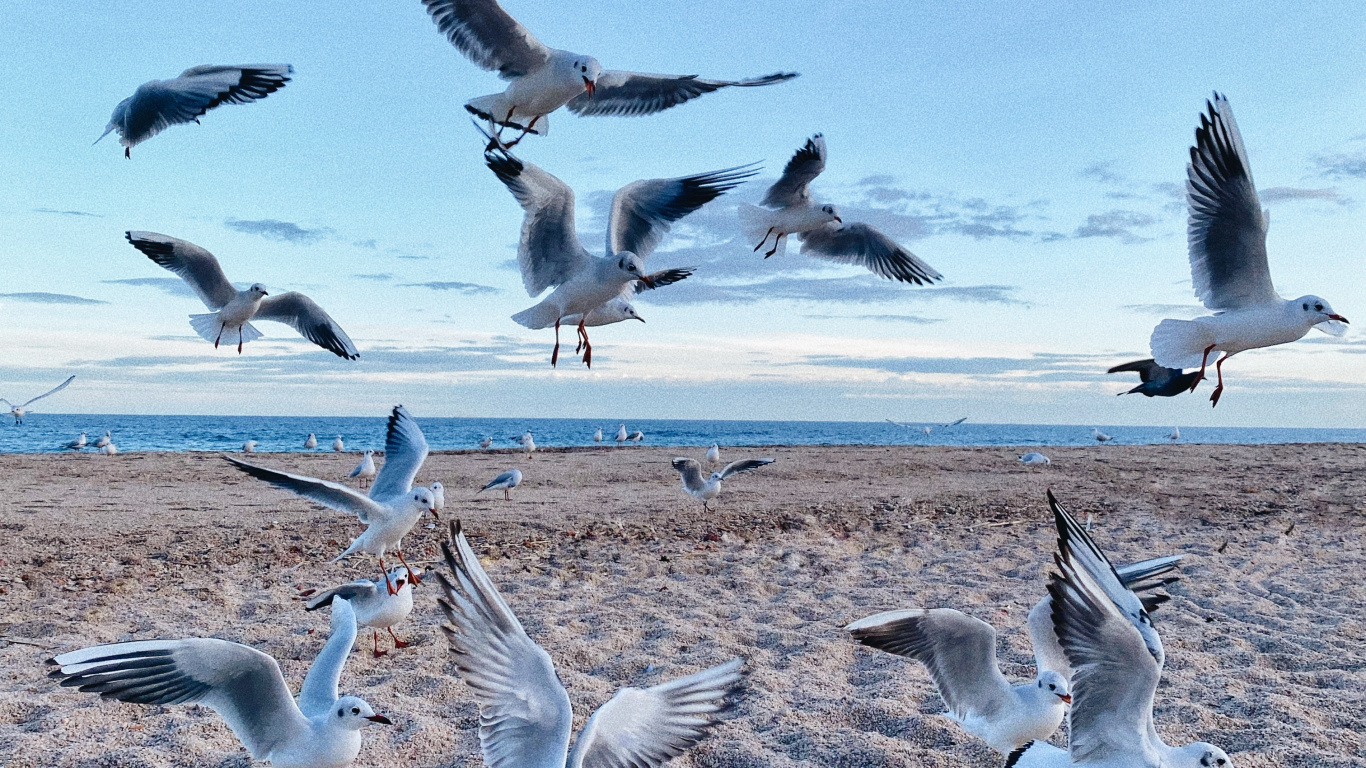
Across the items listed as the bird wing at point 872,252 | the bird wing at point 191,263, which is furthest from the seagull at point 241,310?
the bird wing at point 872,252

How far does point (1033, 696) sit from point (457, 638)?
2.01 meters

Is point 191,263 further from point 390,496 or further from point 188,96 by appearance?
point 390,496

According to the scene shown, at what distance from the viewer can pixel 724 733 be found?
3.80 metres

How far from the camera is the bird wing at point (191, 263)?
Answer: 514 cm

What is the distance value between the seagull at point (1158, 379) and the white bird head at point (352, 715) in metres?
2.50

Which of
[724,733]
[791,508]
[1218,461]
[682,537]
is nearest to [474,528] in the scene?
[682,537]

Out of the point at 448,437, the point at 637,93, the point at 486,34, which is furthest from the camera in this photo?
the point at 448,437

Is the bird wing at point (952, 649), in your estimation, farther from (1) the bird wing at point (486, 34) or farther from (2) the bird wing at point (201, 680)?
(1) the bird wing at point (486, 34)

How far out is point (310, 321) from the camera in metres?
5.21

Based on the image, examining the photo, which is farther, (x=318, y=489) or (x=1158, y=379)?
(x=318, y=489)

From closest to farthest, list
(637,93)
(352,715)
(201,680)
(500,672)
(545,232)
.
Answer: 1. (500,672)
2. (201,680)
3. (352,715)
4. (545,232)
5. (637,93)

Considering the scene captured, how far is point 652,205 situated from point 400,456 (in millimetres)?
2097

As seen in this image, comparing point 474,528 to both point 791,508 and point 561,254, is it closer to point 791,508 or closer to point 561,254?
point 791,508

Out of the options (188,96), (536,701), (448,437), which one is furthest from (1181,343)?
(448,437)
